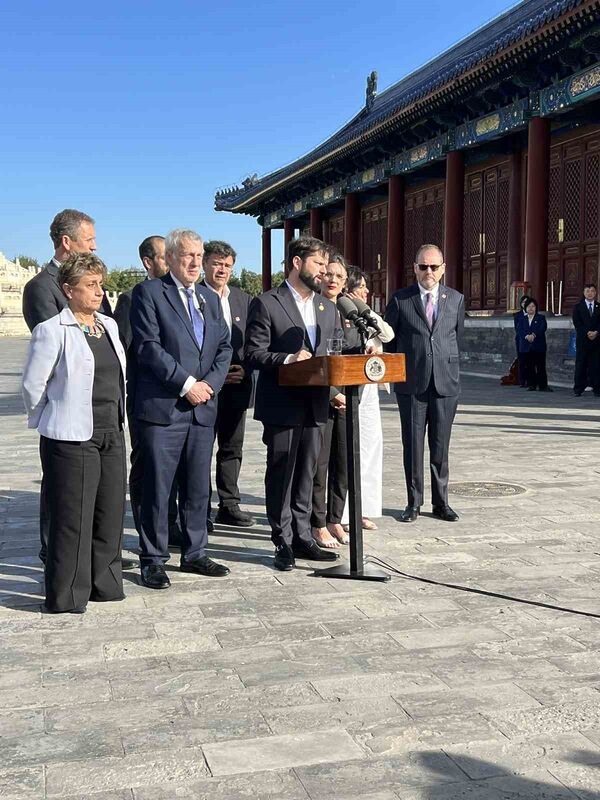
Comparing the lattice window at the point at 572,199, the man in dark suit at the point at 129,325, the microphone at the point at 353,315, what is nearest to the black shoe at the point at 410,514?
the man in dark suit at the point at 129,325

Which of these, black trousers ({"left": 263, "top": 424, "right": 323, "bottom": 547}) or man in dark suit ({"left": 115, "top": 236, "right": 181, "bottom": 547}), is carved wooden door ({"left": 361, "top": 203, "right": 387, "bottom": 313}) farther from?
black trousers ({"left": 263, "top": 424, "right": 323, "bottom": 547})

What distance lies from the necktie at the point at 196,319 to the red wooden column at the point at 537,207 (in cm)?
1309

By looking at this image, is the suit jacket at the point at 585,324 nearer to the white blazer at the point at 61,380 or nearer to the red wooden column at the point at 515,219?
the red wooden column at the point at 515,219

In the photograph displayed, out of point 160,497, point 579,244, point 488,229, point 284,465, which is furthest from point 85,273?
point 488,229

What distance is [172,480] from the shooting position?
4.92 metres

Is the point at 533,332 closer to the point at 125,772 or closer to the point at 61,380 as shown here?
the point at 61,380

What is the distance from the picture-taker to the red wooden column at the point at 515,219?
19.5 m

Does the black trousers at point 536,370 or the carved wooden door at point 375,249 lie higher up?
the carved wooden door at point 375,249

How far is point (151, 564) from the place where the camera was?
4.80 meters

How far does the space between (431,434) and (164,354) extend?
2.40 metres

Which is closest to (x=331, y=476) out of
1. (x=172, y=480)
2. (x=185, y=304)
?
(x=172, y=480)

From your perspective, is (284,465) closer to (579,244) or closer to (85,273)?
(85,273)

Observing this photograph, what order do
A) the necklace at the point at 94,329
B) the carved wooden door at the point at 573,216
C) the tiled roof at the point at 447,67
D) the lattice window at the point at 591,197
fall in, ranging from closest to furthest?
1. the necklace at the point at 94,329
2. the tiled roof at the point at 447,67
3. the lattice window at the point at 591,197
4. the carved wooden door at the point at 573,216

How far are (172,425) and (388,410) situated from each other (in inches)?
342
